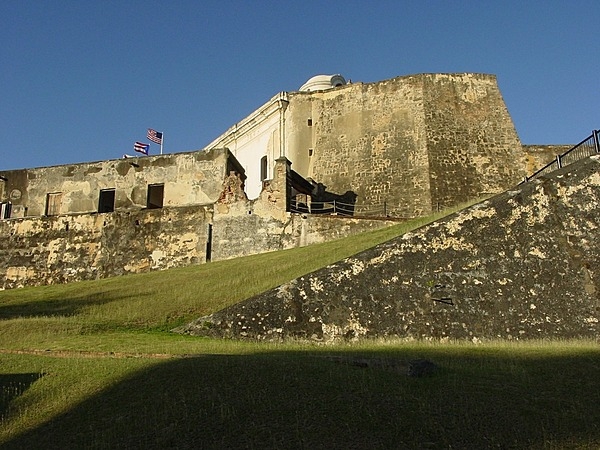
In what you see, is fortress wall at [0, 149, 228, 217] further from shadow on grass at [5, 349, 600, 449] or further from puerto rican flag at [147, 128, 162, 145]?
shadow on grass at [5, 349, 600, 449]

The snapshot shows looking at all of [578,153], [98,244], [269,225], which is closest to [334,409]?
[578,153]

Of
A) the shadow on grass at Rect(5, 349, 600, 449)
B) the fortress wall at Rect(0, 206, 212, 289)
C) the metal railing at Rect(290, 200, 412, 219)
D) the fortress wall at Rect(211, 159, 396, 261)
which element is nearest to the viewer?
the shadow on grass at Rect(5, 349, 600, 449)

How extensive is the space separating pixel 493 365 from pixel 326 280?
4997mm

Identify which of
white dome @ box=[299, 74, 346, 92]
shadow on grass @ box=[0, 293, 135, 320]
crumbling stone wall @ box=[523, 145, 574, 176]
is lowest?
shadow on grass @ box=[0, 293, 135, 320]

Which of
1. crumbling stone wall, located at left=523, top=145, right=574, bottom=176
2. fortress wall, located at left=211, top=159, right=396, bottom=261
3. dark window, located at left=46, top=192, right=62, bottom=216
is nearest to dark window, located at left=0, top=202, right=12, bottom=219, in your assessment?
dark window, located at left=46, top=192, right=62, bottom=216

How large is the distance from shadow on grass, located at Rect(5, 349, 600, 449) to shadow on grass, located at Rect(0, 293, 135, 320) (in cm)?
919

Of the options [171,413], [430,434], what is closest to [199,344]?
[171,413]

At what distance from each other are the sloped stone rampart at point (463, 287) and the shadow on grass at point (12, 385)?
14.4 ft

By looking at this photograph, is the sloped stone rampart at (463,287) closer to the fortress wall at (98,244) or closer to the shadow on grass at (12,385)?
the shadow on grass at (12,385)

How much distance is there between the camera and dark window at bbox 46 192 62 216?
2934cm

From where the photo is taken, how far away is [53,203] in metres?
29.5

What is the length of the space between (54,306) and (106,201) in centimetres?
1262

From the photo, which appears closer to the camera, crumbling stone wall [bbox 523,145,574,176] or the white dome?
crumbling stone wall [bbox 523,145,574,176]

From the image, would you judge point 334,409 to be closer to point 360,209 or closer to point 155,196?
point 360,209
